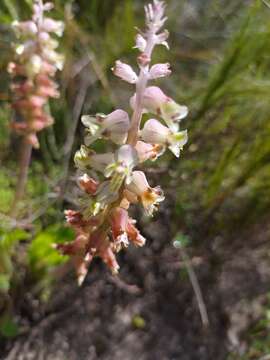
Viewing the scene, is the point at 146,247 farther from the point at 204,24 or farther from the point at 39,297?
Result: the point at 204,24

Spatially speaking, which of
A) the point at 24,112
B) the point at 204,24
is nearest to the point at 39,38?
the point at 24,112

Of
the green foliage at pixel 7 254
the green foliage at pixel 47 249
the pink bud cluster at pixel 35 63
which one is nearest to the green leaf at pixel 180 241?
the green foliage at pixel 47 249

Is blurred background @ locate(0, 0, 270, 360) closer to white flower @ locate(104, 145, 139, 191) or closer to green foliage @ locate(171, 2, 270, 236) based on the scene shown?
green foliage @ locate(171, 2, 270, 236)

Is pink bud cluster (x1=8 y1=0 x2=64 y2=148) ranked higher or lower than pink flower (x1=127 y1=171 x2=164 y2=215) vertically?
higher

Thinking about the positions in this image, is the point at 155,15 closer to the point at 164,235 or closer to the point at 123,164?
the point at 123,164

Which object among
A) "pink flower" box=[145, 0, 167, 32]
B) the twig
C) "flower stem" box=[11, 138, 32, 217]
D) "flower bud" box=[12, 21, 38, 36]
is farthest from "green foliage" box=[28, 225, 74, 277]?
"pink flower" box=[145, 0, 167, 32]

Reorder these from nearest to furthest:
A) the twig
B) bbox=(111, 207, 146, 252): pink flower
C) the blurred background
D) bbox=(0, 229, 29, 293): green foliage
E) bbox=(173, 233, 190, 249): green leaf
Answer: bbox=(111, 207, 146, 252): pink flower → bbox=(0, 229, 29, 293): green foliage → the blurred background → the twig → bbox=(173, 233, 190, 249): green leaf

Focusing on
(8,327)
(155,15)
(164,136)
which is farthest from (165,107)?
(8,327)
